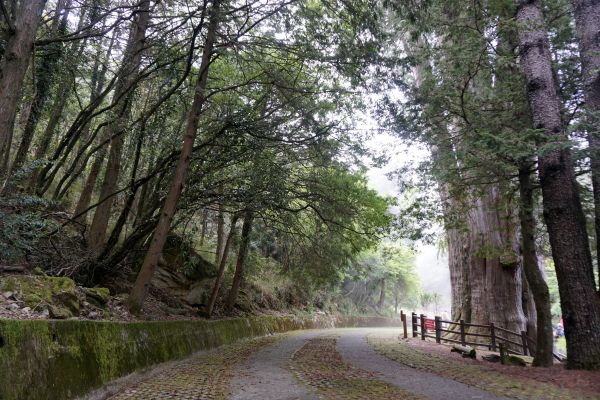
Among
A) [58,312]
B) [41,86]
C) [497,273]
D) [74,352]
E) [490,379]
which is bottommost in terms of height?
[490,379]

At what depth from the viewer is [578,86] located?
9211 millimetres

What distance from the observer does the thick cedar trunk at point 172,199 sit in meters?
8.26

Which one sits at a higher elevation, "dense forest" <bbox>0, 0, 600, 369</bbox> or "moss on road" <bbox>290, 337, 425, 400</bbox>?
"dense forest" <bbox>0, 0, 600, 369</bbox>

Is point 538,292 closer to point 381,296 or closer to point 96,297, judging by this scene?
point 96,297

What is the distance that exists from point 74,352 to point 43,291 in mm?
1670

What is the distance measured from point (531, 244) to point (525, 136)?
2.75 m

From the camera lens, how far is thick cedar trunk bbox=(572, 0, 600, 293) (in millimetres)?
7809

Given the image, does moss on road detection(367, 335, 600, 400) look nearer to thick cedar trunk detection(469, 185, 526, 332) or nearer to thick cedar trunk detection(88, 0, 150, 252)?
thick cedar trunk detection(469, 185, 526, 332)

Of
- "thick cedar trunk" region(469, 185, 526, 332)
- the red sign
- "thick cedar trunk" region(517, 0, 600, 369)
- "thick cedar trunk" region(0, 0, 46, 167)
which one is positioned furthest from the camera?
the red sign

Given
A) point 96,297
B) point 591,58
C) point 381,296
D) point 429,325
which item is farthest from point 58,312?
point 381,296

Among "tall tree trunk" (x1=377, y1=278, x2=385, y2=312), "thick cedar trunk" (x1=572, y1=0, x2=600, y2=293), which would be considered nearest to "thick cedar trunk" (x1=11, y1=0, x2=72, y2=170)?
"thick cedar trunk" (x1=572, y1=0, x2=600, y2=293)

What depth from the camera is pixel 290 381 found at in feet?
22.4

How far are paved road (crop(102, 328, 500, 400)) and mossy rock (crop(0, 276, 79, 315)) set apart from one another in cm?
161

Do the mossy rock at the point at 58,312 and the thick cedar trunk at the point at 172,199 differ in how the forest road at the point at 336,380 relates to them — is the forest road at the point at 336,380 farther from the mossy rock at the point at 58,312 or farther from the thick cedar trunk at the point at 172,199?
the mossy rock at the point at 58,312
